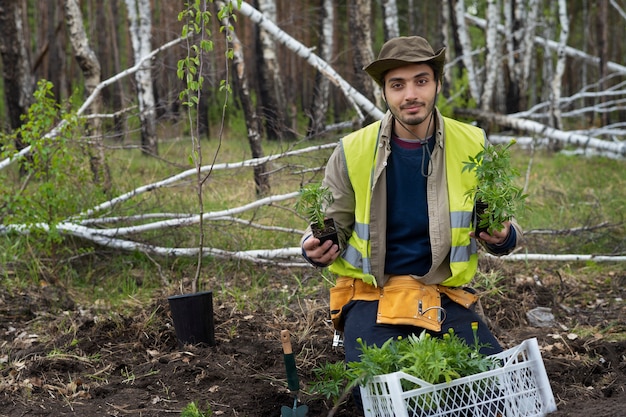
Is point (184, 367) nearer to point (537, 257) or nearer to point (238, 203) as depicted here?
point (537, 257)

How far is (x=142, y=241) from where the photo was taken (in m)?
6.03

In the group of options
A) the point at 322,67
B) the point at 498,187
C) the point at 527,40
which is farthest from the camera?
the point at 527,40

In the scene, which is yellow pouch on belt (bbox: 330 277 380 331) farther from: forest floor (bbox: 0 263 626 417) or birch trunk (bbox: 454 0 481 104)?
birch trunk (bbox: 454 0 481 104)

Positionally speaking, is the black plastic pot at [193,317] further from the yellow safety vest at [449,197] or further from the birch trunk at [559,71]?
the birch trunk at [559,71]

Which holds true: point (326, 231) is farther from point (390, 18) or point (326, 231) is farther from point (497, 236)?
point (390, 18)

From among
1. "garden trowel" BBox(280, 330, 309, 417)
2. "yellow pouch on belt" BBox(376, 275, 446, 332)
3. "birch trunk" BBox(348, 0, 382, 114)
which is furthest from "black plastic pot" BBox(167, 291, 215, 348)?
"birch trunk" BBox(348, 0, 382, 114)

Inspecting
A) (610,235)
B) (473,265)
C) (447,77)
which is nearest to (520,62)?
(447,77)

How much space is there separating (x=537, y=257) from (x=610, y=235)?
1399mm

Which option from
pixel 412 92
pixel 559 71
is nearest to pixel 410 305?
pixel 412 92

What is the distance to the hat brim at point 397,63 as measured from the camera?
345 cm

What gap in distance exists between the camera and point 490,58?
→ 13836 mm

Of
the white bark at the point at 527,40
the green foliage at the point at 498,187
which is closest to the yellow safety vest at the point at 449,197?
the green foliage at the point at 498,187

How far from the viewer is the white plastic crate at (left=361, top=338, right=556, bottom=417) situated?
2752 millimetres

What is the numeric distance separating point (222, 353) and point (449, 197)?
5.21ft
